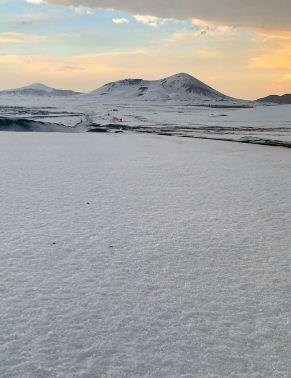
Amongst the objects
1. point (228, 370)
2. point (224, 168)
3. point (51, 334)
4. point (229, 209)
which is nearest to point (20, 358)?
point (51, 334)

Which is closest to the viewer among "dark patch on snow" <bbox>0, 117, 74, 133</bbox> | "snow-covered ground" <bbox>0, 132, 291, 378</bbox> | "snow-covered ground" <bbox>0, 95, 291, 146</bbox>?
"snow-covered ground" <bbox>0, 132, 291, 378</bbox>

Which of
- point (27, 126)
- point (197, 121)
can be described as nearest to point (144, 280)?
point (27, 126)

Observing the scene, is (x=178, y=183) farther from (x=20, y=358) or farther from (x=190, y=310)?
(x=20, y=358)

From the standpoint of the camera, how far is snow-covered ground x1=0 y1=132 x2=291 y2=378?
3330mm

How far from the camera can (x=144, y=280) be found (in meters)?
4.76

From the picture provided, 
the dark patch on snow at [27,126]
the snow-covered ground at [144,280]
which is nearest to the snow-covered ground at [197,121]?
the dark patch on snow at [27,126]

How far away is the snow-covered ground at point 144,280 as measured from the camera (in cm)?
333

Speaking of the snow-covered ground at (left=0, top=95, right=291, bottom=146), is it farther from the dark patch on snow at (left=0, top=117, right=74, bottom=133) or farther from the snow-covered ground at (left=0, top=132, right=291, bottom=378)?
the snow-covered ground at (left=0, top=132, right=291, bottom=378)

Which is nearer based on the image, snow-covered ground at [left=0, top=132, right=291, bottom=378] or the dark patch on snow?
snow-covered ground at [left=0, top=132, right=291, bottom=378]

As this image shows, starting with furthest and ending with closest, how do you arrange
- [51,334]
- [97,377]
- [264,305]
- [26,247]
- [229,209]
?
[229,209] → [26,247] → [264,305] → [51,334] → [97,377]

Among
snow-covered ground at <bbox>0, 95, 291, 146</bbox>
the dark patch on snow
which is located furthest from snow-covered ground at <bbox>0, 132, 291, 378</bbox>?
the dark patch on snow

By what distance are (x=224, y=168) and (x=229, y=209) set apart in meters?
5.57

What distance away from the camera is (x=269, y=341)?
3.61 m

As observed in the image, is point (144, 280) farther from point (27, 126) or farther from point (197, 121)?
point (197, 121)
